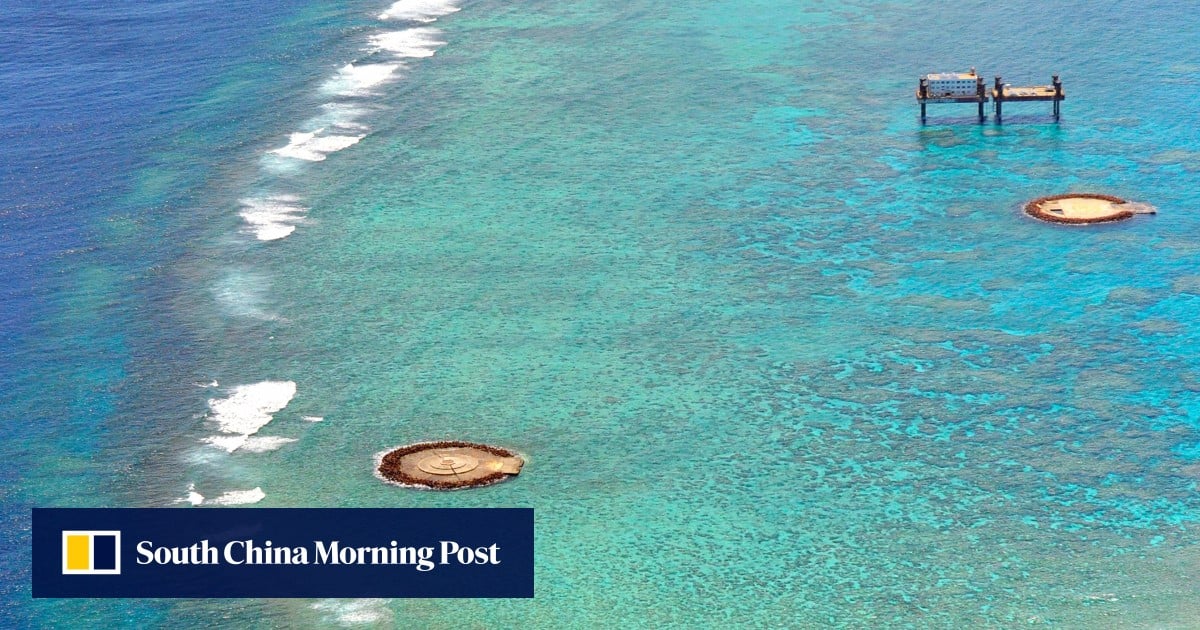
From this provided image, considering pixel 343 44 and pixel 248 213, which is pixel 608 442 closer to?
pixel 248 213

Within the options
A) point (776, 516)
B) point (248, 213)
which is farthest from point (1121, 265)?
point (248, 213)

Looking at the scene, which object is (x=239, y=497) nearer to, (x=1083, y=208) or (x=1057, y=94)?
(x=1083, y=208)

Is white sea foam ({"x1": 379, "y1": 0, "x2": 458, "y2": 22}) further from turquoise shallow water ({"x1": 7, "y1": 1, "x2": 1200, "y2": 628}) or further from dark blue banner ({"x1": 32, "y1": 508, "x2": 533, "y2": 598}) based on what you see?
dark blue banner ({"x1": 32, "y1": 508, "x2": 533, "y2": 598})

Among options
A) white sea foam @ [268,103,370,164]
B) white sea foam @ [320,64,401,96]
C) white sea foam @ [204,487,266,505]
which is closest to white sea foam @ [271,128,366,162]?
white sea foam @ [268,103,370,164]

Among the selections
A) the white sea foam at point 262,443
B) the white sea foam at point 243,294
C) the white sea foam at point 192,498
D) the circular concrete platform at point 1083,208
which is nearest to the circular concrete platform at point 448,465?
the white sea foam at point 262,443

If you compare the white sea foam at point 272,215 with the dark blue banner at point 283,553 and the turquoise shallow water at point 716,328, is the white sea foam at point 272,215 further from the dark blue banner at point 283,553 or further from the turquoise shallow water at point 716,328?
the dark blue banner at point 283,553

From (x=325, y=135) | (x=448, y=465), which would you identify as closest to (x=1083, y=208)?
(x=448, y=465)

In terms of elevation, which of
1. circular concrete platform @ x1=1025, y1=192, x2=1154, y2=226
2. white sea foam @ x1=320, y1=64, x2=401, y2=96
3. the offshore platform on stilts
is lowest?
circular concrete platform @ x1=1025, y1=192, x2=1154, y2=226
